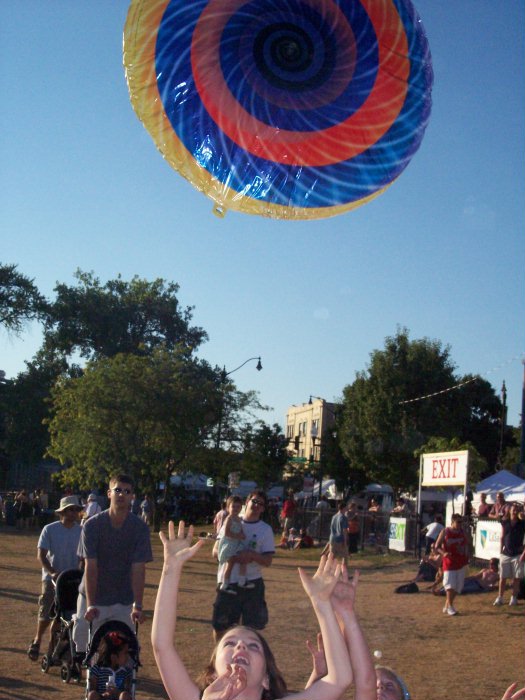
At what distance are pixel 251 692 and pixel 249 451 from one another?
3484cm

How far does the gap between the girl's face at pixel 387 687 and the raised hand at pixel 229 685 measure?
0.84 metres

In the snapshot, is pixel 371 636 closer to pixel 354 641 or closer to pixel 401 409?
pixel 354 641

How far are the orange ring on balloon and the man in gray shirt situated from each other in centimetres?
275

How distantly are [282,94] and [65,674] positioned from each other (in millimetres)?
5731

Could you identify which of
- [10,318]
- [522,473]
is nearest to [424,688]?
[522,473]

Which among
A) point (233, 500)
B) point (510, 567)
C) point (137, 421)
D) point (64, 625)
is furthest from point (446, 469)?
point (137, 421)

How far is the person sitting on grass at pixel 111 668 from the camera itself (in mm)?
6156

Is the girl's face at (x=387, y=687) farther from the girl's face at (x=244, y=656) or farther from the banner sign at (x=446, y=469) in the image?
the banner sign at (x=446, y=469)

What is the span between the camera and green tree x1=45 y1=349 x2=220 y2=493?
34.6 metres

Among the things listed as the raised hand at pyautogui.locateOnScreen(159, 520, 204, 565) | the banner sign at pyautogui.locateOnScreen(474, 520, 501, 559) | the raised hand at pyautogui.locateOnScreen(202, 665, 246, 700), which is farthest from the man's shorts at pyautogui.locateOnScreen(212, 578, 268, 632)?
the banner sign at pyautogui.locateOnScreen(474, 520, 501, 559)

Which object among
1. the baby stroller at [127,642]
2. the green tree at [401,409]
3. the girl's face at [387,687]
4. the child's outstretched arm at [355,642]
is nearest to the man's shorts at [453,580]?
the baby stroller at [127,642]

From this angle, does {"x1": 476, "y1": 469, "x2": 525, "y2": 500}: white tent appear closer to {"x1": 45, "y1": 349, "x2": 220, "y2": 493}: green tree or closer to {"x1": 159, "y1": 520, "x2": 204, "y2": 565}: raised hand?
{"x1": 45, "y1": 349, "x2": 220, "y2": 493}: green tree

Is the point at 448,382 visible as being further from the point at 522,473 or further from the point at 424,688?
the point at 424,688

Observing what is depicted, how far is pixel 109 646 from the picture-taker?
6.25m
